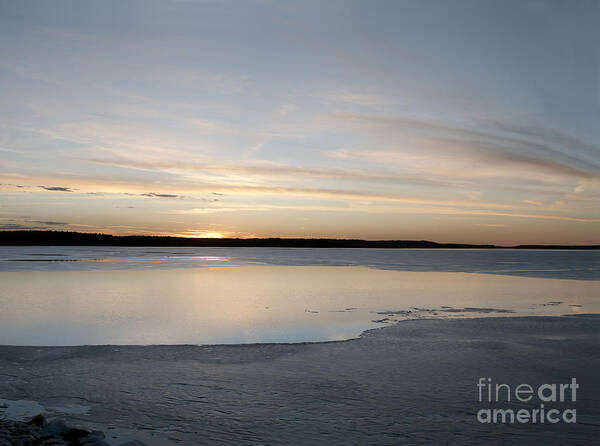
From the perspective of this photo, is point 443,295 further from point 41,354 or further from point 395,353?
point 41,354

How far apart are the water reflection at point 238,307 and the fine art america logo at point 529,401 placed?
190 inches

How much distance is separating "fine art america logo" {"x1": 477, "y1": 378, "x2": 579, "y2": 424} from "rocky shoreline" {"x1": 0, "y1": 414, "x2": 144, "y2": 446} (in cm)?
465

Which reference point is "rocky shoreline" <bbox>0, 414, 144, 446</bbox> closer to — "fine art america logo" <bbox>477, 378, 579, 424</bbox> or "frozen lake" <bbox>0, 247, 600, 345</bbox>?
"fine art america logo" <bbox>477, 378, 579, 424</bbox>

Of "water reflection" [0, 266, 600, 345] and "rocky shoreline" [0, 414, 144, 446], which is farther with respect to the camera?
"water reflection" [0, 266, 600, 345]

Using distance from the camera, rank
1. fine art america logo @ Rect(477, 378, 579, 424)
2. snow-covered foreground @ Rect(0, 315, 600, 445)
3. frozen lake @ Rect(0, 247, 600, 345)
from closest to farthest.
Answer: snow-covered foreground @ Rect(0, 315, 600, 445) < fine art america logo @ Rect(477, 378, 579, 424) < frozen lake @ Rect(0, 247, 600, 345)

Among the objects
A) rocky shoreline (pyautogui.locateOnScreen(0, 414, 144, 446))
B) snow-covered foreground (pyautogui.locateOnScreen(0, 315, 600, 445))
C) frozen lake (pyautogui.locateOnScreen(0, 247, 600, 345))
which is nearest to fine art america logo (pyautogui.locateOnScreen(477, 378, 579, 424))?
snow-covered foreground (pyautogui.locateOnScreen(0, 315, 600, 445))

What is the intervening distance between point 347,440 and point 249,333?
682 cm

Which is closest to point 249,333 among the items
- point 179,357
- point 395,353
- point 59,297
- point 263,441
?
point 179,357

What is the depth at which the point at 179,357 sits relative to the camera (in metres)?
9.55

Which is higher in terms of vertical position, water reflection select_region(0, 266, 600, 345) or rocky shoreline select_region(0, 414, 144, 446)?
rocky shoreline select_region(0, 414, 144, 446)

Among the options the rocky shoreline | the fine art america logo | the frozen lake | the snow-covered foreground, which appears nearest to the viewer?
the rocky shoreline

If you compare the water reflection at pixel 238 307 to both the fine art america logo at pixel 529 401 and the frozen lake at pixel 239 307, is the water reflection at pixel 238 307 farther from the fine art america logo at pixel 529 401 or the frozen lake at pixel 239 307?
the fine art america logo at pixel 529 401

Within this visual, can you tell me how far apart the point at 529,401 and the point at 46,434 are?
21.1 ft

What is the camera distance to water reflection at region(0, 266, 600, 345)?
40.0 ft
